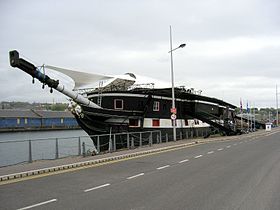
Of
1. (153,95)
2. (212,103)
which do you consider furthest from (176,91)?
(212,103)

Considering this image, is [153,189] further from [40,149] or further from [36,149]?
[40,149]

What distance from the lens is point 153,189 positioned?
29.4ft

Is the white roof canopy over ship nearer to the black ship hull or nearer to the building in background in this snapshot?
the black ship hull

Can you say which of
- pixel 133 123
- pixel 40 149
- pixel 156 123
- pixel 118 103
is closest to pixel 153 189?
pixel 40 149

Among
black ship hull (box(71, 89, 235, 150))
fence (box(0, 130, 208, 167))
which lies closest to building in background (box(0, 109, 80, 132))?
black ship hull (box(71, 89, 235, 150))

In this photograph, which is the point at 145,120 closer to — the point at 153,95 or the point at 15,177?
the point at 153,95

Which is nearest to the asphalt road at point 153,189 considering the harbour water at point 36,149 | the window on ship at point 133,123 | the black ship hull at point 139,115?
the harbour water at point 36,149

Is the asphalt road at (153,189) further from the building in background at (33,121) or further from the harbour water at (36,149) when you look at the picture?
the building in background at (33,121)

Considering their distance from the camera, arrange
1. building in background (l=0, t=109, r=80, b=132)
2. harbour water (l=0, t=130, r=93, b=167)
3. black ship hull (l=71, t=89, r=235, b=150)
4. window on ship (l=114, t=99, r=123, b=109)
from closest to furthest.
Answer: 1. harbour water (l=0, t=130, r=93, b=167)
2. black ship hull (l=71, t=89, r=235, b=150)
3. window on ship (l=114, t=99, r=123, b=109)
4. building in background (l=0, t=109, r=80, b=132)

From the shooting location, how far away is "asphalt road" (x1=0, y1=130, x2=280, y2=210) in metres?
7.33

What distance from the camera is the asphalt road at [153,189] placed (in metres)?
7.33

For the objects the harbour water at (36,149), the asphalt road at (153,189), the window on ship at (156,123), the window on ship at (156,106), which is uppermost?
the window on ship at (156,106)

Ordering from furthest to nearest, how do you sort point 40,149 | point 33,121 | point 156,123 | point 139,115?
point 33,121 < point 156,123 < point 139,115 < point 40,149

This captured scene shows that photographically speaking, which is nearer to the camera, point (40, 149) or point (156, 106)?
point (40, 149)
